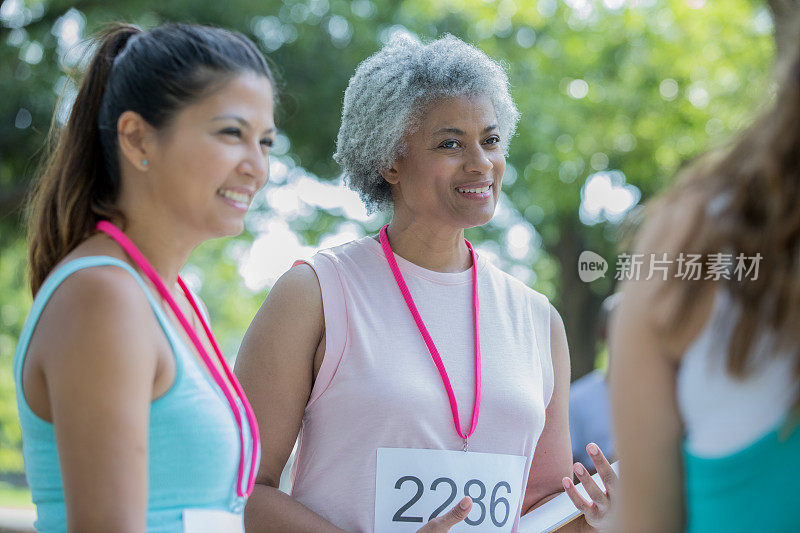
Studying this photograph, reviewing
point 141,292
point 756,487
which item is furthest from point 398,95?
point 756,487

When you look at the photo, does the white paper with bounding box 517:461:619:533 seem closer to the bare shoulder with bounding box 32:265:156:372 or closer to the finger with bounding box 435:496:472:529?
the finger with bounding box 435:496:472:529

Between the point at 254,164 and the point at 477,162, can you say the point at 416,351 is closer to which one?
the point at 477,162

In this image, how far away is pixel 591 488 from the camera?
241cm

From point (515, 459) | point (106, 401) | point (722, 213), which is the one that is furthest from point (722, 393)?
point (515, 459)

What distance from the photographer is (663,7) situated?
39.1 ft

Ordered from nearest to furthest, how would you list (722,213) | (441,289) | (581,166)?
(722,213)
(441,289)
(581,166)

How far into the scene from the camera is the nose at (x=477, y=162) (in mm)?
2605

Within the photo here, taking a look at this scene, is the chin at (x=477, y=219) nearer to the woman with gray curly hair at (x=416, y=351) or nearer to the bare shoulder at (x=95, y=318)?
the woman with gray curly hair at (x=416, y=351)

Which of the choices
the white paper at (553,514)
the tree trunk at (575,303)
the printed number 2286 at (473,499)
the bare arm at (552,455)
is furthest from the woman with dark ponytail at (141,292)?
the tree trunk at (575,303)

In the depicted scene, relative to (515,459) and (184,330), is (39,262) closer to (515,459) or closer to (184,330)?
(184,330)

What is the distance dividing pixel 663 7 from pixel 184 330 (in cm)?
1146

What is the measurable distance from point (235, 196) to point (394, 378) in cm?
77

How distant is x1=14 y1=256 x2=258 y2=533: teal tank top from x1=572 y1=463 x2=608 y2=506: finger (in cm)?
110

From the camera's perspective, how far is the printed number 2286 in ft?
7.57
